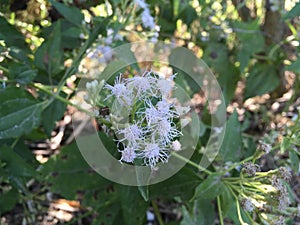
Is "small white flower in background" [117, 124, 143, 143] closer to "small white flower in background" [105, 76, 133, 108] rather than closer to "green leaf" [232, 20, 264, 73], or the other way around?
"small white flower in background" [105, 76, 133, 108]

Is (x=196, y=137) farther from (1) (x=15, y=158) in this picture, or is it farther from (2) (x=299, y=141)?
(1) (x=15, y=158)

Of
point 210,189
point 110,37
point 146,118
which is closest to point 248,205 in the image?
point 210,189

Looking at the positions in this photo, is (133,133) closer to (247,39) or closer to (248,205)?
(248,205)

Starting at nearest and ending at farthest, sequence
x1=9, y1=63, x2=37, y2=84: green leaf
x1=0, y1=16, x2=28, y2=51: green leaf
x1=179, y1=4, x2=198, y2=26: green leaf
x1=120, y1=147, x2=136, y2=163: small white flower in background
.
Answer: x1=120, y1=147, x2=136, y2=163: small white flower in background → x1=9, y1=63, x2=37, y2=84: green leaf → x1=0, y1=16, x2=28, y2=51: green leaf → x1=179, y1=4, x2=198, y2=26: green leaf

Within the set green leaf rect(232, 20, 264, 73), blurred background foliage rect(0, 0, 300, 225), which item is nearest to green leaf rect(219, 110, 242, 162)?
blurred background foliage rect(0, 0, 300, 225)

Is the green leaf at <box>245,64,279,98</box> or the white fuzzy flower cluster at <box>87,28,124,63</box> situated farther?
the green leaf at <box>245,64,279,98</box>

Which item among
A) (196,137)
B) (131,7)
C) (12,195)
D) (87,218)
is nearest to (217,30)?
(131,7)
